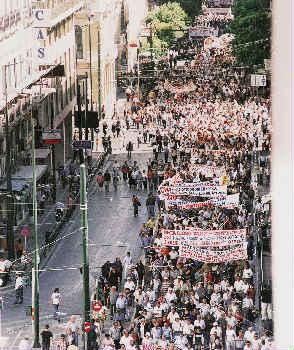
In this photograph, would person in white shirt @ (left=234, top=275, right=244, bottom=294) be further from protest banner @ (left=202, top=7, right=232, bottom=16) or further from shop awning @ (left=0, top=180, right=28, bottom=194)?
protest banner @ (left=202, top=7, right=232, bottom=16)

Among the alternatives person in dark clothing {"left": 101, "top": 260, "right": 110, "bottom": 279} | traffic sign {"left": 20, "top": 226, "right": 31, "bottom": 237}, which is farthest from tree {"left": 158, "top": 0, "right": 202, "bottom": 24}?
person in dark clothing {"left": 101, "top": 260, "right": 110, "bottom": 279}

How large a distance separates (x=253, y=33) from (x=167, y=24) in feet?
47.5

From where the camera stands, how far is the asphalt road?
174 ft

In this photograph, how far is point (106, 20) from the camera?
110 m

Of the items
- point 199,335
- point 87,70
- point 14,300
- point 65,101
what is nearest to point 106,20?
point 87,70

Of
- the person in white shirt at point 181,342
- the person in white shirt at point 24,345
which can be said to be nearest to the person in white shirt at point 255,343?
the person in white shirt at point 181,342

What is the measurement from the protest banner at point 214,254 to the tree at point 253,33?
6100 centimetres

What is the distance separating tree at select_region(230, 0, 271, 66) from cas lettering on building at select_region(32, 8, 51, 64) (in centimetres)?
3739

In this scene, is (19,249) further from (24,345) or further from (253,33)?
(253,33)

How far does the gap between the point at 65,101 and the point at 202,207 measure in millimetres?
28456

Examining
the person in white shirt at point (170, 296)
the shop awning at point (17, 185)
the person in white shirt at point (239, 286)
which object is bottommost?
the person in white shirt at point (170, 296)

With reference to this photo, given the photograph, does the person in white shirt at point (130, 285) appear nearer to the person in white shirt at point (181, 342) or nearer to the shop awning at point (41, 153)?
the person in white shirt at point (181, 342)

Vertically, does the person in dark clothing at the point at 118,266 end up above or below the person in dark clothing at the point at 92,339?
above

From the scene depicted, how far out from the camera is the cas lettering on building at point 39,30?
2932 inches
